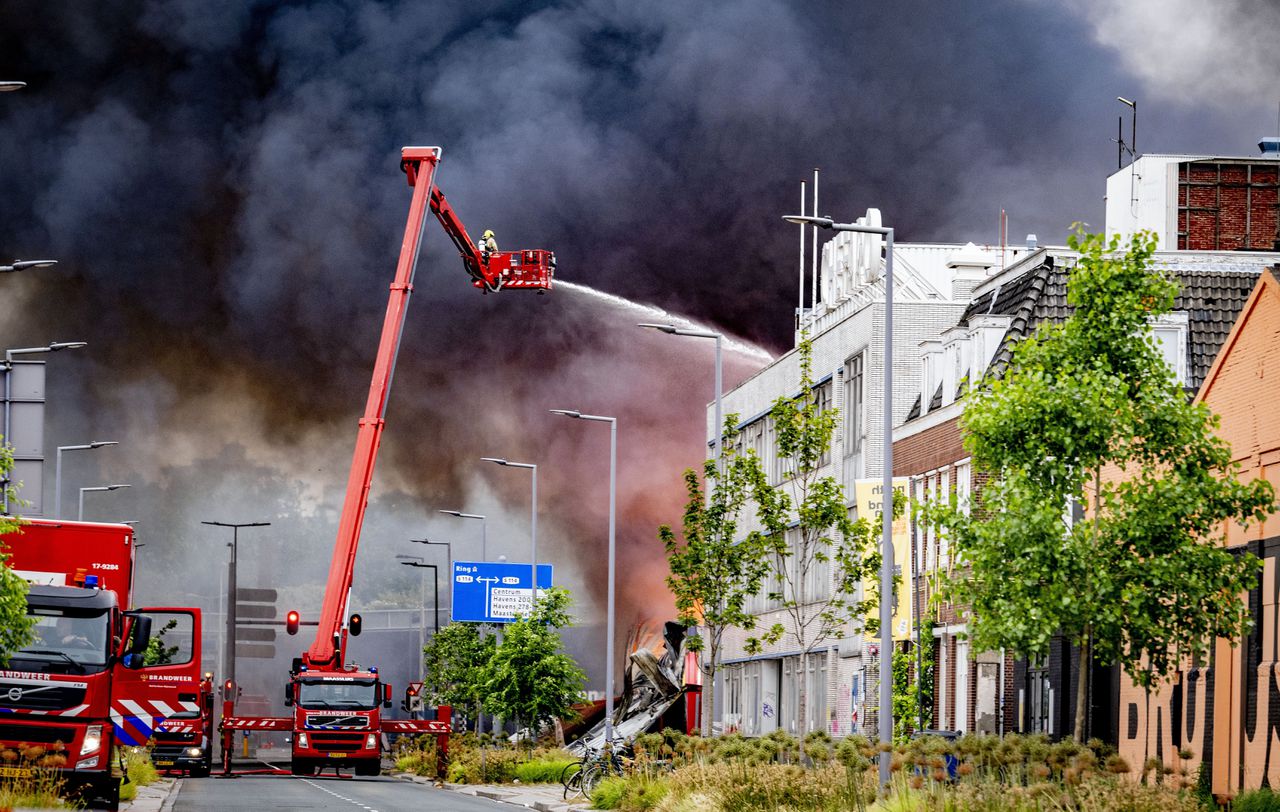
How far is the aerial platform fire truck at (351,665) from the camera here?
175 feet

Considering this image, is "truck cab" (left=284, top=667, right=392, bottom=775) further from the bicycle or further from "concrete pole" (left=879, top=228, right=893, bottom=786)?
"concrete pole" (left=879, top=228, right=893, bottom=786)

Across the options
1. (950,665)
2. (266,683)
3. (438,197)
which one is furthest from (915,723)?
(266,683)

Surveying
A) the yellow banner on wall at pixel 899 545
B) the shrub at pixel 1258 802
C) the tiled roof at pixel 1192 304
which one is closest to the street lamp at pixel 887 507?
the shrub at pixel 1258 802

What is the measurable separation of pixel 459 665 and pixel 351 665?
63.2 ft

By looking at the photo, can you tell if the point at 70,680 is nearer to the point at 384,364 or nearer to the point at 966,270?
the point at 384,364

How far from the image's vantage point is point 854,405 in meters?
62.3

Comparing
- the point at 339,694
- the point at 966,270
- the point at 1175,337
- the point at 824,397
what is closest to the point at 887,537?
the point at 1175,337

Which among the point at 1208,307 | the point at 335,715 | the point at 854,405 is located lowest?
the point at 335,715

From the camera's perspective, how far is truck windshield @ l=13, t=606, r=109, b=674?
29.4 meters

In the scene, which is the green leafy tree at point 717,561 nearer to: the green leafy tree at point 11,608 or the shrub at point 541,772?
the shrub at point 541,772

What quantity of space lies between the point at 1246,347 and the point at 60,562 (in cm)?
1911

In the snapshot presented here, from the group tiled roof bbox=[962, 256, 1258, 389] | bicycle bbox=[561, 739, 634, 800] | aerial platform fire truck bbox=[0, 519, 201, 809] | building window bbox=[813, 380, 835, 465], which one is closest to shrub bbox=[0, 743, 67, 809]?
aerial platform fire truck bbox=[0, 519, 201, 809]

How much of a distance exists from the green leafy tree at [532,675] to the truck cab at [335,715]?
3.53m

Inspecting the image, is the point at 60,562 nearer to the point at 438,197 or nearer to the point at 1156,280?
the point at 1156,280
